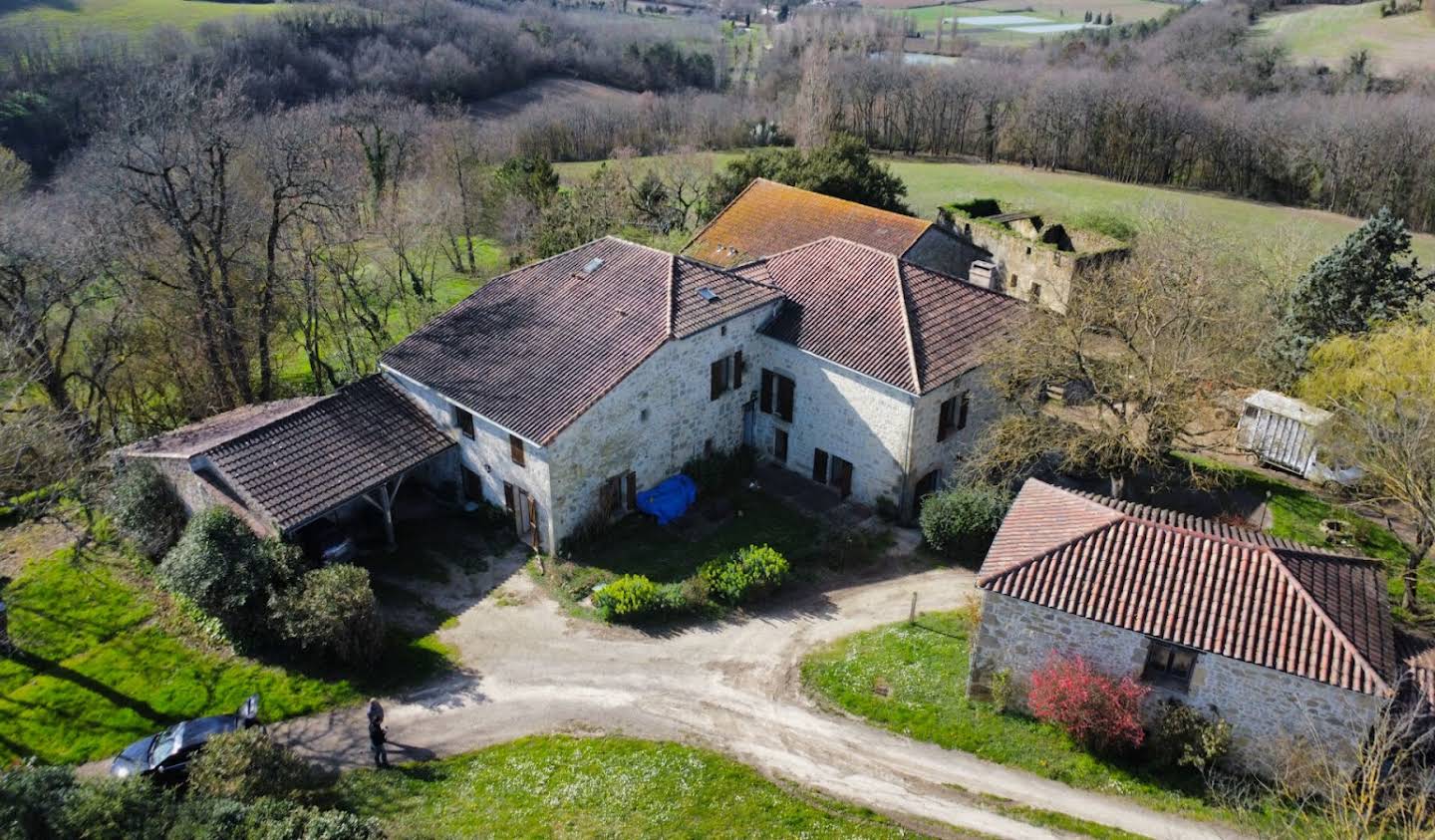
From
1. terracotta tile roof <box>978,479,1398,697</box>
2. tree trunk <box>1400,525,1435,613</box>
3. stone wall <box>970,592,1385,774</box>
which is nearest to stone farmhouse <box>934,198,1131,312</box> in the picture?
tree trunk <box>1400,525,1435,613</box>

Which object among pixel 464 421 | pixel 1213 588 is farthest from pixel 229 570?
pixel 1213 588

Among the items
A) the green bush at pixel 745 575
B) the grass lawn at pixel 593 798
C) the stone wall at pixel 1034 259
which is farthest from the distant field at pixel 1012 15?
the grass lawn at pixel 593 798

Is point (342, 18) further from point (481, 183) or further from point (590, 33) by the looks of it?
point (481, 183)

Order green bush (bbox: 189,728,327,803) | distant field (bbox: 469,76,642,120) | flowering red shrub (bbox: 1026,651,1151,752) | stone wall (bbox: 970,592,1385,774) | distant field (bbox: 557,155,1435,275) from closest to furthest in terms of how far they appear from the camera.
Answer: green bush (bbox: 189,728,327,803), stone wall (bbox: 970,592,1385,774), flowering red shrub (bbox: 1026,651,1151,752), distant field (bbox: 557,155,1435,275), distant field (bbox: 469,76,642,120)

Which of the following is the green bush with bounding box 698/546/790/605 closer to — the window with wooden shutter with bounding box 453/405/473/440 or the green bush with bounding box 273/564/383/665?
the window with wooden shutter with bounding box 453/405/473/440

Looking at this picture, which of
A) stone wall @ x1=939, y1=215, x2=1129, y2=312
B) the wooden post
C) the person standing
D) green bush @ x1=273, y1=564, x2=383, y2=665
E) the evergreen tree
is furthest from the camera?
stone wall @ x1=939, y1=215, x2=1129, y2=312

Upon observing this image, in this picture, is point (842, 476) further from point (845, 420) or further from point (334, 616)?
point (334, 616)
